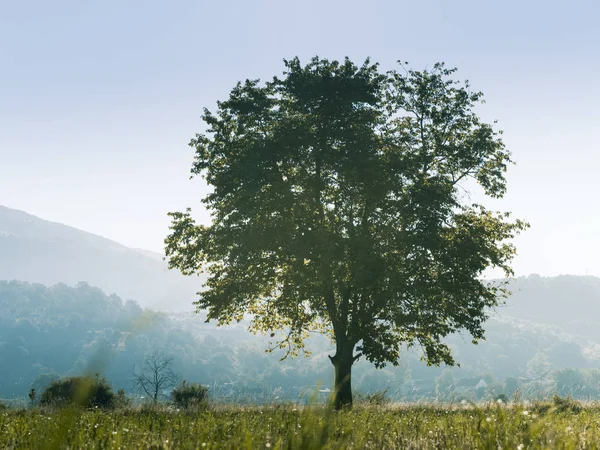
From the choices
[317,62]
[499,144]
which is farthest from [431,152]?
[317,62]

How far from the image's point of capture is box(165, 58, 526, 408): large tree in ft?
67.1

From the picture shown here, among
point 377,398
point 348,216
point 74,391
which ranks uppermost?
point 348,216

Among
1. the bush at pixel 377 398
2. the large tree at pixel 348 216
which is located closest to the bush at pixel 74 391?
the large tree at pixel 348 216

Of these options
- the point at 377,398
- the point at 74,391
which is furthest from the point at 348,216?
the point at 74,391

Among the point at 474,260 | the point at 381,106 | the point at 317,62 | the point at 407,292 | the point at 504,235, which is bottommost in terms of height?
the point at 407,292

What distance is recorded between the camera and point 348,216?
23.7m

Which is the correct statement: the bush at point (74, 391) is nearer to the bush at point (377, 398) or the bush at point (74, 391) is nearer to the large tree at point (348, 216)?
the large tree at point (348, 216)

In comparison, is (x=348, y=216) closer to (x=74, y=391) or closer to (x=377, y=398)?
(x=377, y=398)

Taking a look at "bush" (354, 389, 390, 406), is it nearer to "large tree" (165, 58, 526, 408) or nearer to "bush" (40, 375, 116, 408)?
"large tree" (165, 58, 526, 408)

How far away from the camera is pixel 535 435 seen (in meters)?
4.14

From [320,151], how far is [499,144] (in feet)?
33.9

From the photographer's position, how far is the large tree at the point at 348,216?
67.1ft

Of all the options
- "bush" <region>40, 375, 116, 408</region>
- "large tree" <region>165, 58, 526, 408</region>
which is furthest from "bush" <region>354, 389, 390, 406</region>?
"bush" <region>40, 375, 116, 408</region>

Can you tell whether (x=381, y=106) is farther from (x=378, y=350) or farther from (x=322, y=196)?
(x=378, y=350)
